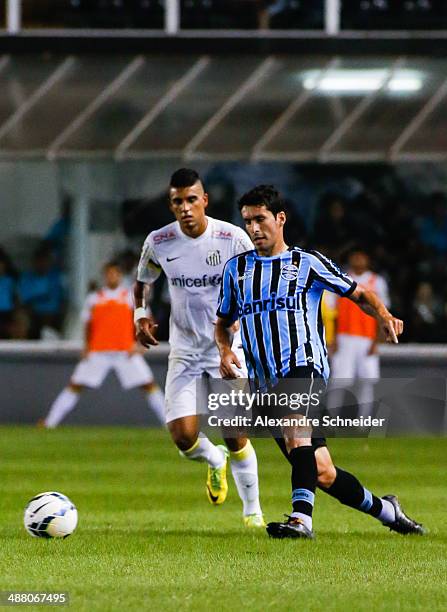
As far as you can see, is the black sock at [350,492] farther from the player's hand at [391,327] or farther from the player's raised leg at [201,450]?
the player's raised leg at [201,450]

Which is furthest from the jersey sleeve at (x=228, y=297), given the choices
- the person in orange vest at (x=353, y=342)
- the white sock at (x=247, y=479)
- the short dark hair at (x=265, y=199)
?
the person in orange vest at (x=353, y=342)

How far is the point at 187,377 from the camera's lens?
10.3 metres

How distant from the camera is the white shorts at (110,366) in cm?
1978

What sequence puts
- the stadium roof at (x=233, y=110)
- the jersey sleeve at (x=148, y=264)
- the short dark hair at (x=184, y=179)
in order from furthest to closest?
the stadium roof at (x=233, y=110) < the jersey sleeve at (x=148, y=264) < the short dark hair at (x=184, y=179)

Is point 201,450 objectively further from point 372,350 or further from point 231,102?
point 231,102

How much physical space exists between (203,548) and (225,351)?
117cm

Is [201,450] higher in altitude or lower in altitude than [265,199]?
lower

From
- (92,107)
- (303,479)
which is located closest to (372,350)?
(92,107)

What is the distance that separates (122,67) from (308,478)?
14.2 meters

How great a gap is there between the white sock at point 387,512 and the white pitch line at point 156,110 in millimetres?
12560

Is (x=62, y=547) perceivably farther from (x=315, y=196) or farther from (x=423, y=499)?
(x=315, y=196)

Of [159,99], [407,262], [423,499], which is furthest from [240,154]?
[423,499]

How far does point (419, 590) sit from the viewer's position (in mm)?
6941

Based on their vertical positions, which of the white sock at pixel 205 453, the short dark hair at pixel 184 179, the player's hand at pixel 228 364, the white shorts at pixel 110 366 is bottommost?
the white sock at pixel 205 453
